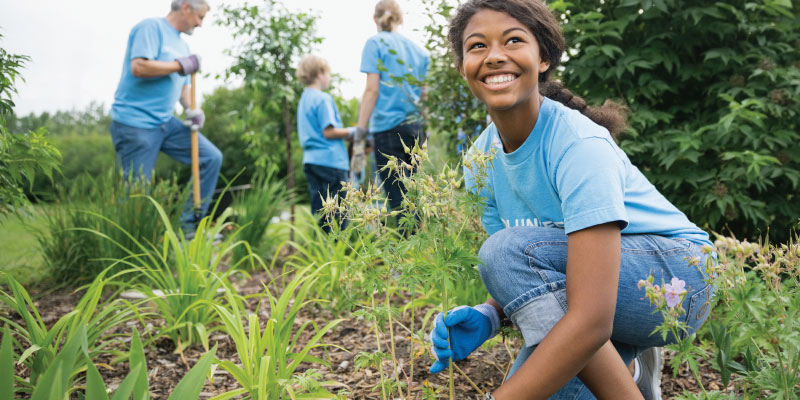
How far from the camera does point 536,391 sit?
4.40ft

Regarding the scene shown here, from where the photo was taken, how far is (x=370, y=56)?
411cm

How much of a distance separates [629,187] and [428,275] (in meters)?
0.64

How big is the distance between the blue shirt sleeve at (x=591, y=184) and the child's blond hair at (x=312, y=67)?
369 centimetres

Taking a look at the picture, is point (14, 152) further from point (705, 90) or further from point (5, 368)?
point (705, 90)

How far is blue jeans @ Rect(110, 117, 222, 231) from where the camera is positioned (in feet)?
13.8

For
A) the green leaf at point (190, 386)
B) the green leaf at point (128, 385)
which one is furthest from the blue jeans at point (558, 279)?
the green leaf at point (128, 385)

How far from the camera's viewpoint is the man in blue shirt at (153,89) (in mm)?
4152

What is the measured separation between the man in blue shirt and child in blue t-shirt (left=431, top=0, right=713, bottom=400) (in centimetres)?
285

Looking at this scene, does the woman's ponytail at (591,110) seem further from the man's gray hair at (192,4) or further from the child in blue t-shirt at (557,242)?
the man's gray hair at (192,4)

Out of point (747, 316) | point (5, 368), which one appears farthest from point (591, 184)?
point (5, 368)

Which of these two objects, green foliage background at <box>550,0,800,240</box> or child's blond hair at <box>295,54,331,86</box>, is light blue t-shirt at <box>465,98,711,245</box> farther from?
child's blond hair at <box>295,54,331,86</box>

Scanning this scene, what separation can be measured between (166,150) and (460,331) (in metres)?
3.65

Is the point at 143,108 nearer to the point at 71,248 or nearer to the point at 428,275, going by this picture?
the point at 71,248

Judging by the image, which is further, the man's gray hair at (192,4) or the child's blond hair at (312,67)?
the child's blond hair at (312,67)
